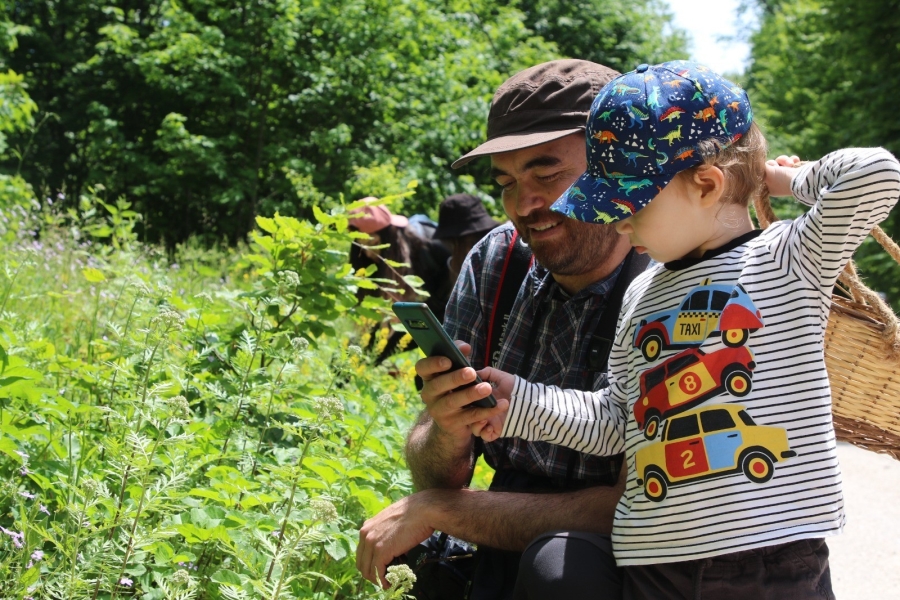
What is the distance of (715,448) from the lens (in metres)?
1.76

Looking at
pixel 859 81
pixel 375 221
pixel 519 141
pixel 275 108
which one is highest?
pixel 519 141


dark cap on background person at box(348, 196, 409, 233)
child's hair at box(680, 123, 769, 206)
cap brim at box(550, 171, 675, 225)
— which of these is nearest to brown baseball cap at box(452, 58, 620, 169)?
cap brim at box(550, 171, 675, 225)

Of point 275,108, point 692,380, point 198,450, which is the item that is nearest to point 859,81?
point 275,108

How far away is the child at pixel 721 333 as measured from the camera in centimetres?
173

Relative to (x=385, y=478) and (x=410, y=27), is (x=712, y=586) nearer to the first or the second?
(x=385, y=478)

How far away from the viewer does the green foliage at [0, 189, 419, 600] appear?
6.15ft

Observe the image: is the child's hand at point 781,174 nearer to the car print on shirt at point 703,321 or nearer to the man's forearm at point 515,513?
the car print on shirt at point 703,321

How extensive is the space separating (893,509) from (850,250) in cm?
451

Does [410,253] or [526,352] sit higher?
[526,352]

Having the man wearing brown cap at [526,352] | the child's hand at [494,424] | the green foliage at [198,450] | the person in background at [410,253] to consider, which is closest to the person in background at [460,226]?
the person in background at [410,253]

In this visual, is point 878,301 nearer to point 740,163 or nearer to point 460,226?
point 740,163

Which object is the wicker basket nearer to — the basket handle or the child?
the basket handle

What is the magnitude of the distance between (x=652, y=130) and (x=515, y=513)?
1.00 meters

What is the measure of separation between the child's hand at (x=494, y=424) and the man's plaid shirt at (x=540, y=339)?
1.12ft
